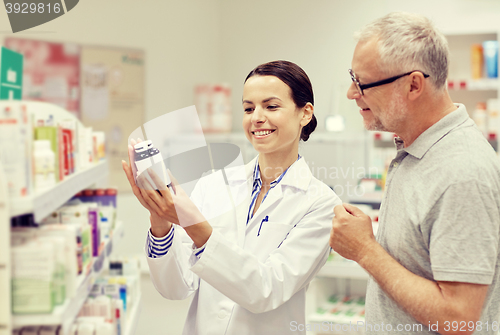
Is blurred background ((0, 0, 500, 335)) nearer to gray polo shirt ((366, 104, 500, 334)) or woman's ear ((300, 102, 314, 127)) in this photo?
woman's ear ((300, 102, 314, 127))

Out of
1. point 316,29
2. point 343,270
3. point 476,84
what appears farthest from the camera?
point 316,29

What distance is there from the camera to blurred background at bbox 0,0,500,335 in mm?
3844

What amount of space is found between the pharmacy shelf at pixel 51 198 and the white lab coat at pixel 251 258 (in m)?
0.39

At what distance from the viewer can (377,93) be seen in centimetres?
122

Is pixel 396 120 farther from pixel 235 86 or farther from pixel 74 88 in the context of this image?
pixel 235 86

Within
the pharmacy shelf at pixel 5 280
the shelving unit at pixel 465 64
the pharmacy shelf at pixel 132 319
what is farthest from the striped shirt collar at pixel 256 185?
the shelving unit at pixel 465 64

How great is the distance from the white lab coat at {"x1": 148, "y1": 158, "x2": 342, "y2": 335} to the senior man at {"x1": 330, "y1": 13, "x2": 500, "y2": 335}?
7.7 inches

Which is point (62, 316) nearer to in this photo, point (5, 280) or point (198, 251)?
point (5, 280)

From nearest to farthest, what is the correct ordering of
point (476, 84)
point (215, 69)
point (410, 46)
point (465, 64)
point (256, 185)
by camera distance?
point (410, 46), point (256, 185), point (476, 84), point (465, 64), point (215, 69)

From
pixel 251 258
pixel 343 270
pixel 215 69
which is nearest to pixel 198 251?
pixel 251 258

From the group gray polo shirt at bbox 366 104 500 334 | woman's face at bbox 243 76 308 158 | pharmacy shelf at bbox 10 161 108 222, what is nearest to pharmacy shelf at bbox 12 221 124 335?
pharmacy shelf at bbox 10 161 108 222

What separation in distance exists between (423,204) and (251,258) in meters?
0.50

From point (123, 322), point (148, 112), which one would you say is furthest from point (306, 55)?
point (123, 322)

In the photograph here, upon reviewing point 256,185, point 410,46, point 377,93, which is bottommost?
point 256,185
